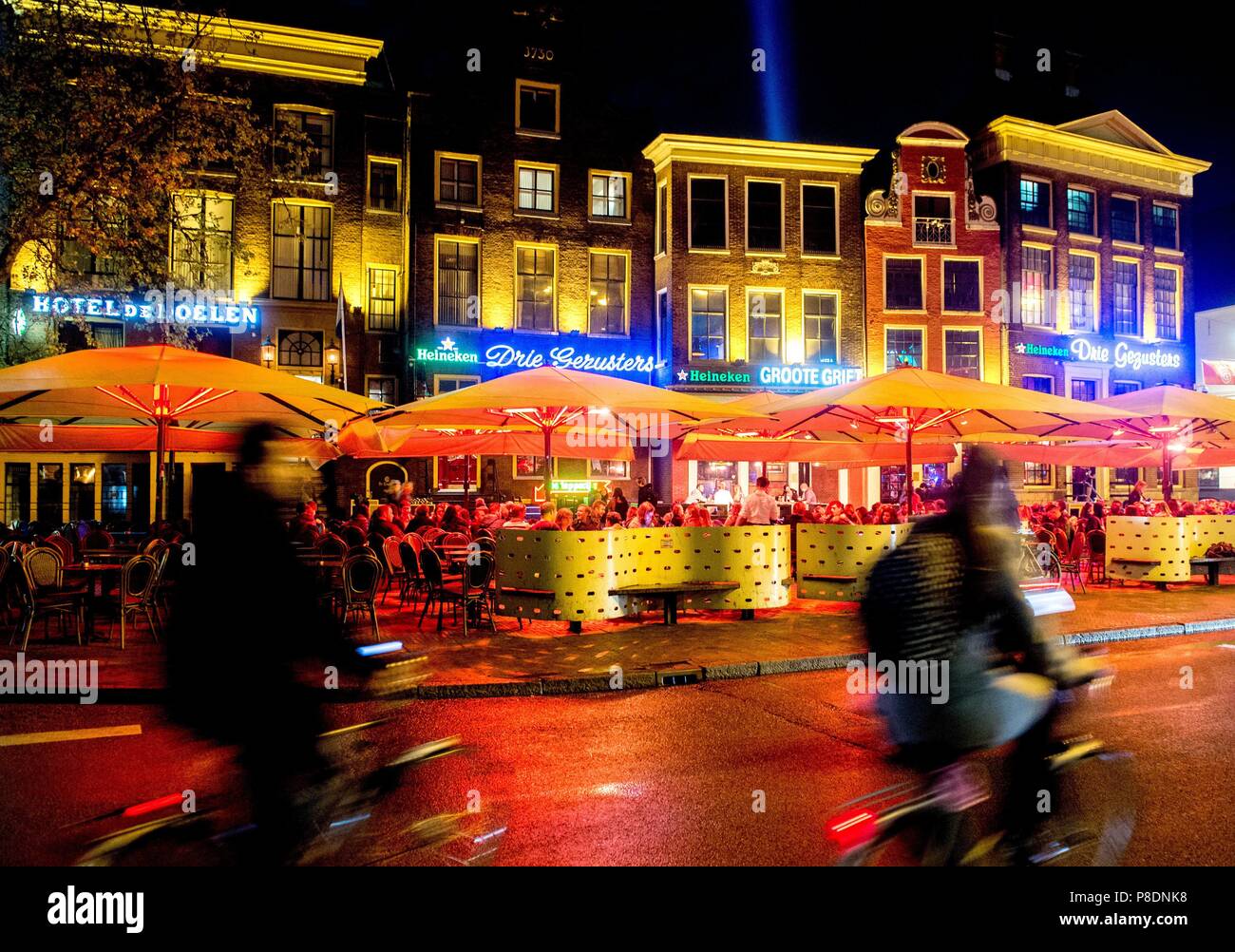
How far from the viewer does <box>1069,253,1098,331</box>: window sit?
33.4 metres

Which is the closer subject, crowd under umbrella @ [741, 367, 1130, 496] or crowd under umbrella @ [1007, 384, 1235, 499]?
crowd under umbrella @ [741, 367, 1130, 496]

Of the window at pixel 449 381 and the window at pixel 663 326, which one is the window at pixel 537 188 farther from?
the window at pixel 449 381

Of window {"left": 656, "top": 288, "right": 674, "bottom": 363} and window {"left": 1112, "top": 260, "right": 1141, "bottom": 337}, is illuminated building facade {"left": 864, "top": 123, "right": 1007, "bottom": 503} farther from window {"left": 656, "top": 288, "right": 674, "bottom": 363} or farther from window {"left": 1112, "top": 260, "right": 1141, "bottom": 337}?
window {"left": 656, "top": 288, "right": 674, "bottom": 363}

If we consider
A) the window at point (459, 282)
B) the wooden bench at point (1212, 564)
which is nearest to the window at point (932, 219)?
the window at point (459, 282)

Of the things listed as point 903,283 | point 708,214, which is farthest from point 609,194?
point 903,283

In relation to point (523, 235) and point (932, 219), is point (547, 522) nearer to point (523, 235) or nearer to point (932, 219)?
point (523, 235)

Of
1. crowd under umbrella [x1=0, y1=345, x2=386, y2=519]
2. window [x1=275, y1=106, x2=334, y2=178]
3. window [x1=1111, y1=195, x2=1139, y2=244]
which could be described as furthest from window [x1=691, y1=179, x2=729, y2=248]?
crowd under umbrella [x1=0, y1=345, x2=386, y2=519]

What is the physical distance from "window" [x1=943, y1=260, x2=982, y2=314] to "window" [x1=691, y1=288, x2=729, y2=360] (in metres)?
8.58

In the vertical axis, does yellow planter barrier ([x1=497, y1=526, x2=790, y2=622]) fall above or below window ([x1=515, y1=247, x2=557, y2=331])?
below

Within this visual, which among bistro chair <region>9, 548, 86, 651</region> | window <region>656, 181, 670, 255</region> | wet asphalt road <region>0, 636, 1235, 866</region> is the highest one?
window <region>656, 181, 670, 255</region>

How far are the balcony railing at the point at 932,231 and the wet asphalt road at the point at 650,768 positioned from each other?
26036 mm
